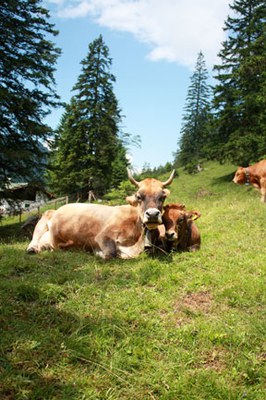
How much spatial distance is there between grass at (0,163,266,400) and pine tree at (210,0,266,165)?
23812 millimetres

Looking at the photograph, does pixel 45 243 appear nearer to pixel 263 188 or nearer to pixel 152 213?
pixel 152 213

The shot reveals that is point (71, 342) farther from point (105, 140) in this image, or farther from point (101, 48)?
point (101, 48)

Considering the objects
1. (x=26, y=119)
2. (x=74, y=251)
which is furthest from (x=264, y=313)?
(x=26, y=119)

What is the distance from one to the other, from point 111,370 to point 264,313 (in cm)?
216

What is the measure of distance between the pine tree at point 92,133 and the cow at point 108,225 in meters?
27.7

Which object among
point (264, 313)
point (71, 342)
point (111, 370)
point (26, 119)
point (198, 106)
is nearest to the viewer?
point (111, 370)

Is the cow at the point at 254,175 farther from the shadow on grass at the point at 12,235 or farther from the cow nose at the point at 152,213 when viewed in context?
the cow nose at the point at 152,213

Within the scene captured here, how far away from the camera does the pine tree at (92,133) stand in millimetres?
36531

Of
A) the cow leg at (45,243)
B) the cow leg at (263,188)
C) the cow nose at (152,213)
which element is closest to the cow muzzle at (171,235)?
the cow nose at (152,213)

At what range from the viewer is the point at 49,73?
21.8m

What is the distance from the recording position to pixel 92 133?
1446 inches

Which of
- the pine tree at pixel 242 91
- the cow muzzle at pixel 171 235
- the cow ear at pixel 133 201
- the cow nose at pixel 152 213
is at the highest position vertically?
the pine tree at pixel 242 91

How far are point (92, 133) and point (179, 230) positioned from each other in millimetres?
30408

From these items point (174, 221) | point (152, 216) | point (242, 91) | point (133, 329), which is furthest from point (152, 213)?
point (242, 91)
